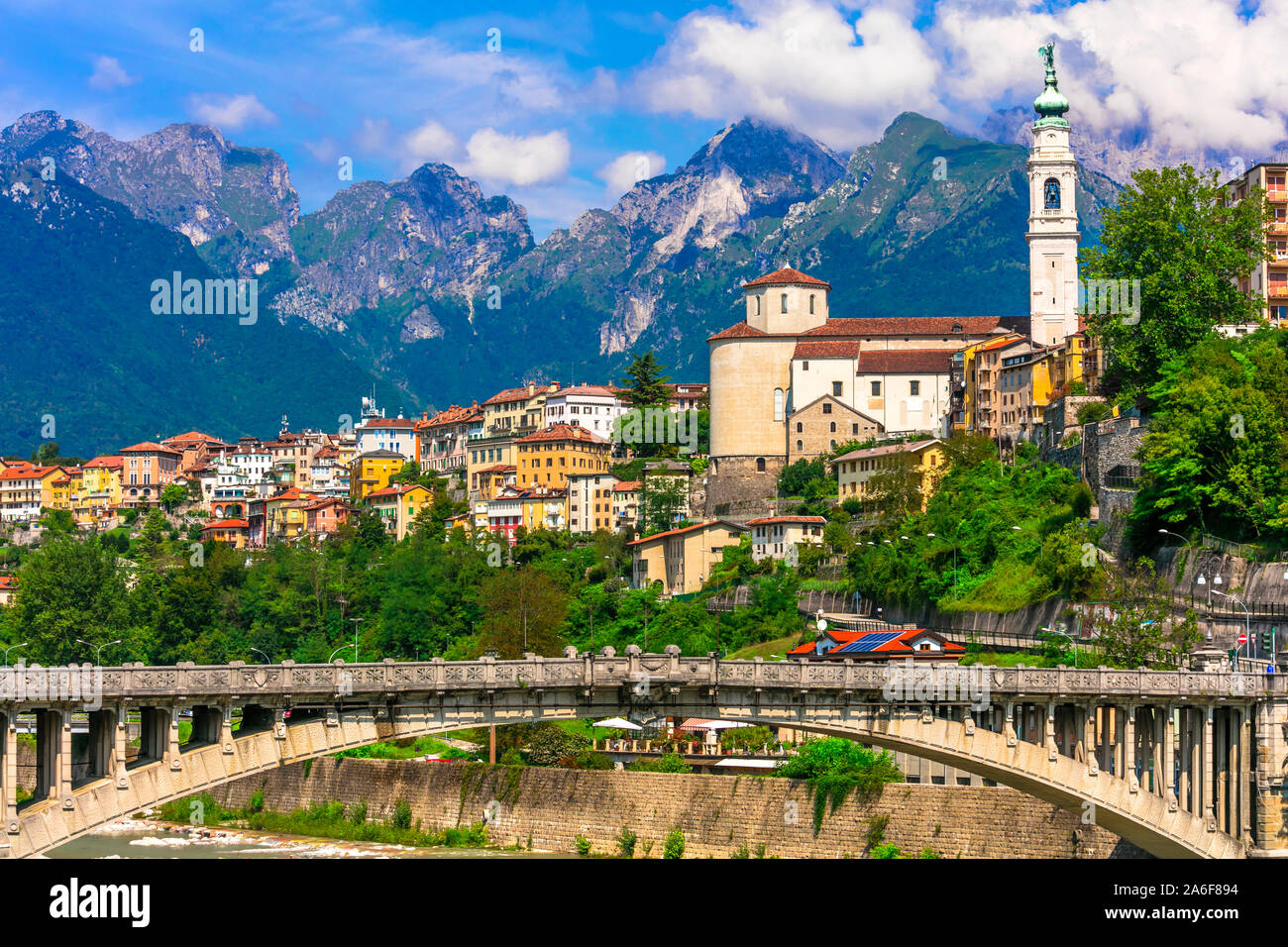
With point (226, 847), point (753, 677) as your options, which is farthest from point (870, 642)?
point (753, 677)

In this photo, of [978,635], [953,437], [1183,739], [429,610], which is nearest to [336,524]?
[429,610]

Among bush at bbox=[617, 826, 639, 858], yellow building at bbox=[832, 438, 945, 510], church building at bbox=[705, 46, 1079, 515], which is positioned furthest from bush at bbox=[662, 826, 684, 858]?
church building at bbox=[705, 46, 1079, 515]

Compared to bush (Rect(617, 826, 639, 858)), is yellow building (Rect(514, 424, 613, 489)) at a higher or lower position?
higher

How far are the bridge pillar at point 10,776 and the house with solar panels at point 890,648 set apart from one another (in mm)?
32719

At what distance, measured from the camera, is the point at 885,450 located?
12056cm

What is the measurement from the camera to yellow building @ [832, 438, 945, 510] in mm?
109750

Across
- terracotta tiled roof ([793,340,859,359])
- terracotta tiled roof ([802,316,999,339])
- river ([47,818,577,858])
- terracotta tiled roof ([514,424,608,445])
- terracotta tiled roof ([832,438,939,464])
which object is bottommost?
river ([47,818,577,858])

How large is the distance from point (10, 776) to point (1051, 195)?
108974mm

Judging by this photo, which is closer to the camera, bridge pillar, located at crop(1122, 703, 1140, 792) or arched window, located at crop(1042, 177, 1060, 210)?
bridge pillar, located at crop(1122, 703, 1140, 792)

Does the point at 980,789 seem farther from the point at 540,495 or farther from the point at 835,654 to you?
the point at 540,495

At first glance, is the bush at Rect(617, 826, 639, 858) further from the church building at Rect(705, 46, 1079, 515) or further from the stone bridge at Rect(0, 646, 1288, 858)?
the church building at Rect(705, 46, 1079, 515)

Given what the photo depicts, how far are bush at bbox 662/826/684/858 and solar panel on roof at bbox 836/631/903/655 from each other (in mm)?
10415

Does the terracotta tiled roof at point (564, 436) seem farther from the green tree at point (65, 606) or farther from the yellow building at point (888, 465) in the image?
the green tree at point (65, 606)

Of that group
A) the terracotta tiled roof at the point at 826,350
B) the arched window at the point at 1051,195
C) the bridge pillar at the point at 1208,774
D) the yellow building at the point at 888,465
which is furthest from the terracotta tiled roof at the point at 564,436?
the bridge pillar at the point at 1208,774
